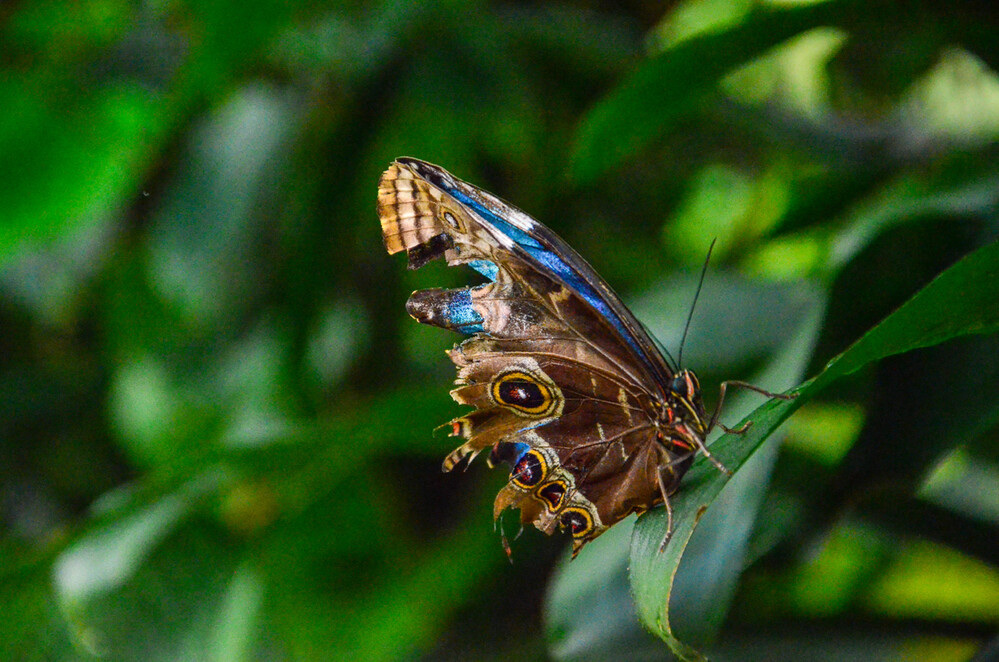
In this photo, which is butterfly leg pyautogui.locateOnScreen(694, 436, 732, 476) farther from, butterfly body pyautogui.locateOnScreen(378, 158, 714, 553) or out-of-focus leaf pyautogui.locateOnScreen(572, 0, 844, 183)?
out-of-focus leaf pyautogui.locateOnScreen(572, 0, 844, 183)

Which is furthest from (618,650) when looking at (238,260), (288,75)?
(288,75)

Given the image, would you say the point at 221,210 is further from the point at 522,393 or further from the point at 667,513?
the point at 667,513

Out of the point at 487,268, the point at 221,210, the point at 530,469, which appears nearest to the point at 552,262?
the point at 487,268

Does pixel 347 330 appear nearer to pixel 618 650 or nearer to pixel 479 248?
pixel 618 650

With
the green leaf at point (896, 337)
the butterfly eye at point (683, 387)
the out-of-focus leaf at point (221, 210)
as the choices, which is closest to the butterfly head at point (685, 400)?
the butterfly eye at point (683, 387)

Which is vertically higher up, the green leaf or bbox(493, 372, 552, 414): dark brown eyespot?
bbox(493, 372, 552, 414): dark brown eyespot

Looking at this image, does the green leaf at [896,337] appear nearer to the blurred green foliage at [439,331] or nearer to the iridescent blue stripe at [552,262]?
the blurred green foliage at [439,331]

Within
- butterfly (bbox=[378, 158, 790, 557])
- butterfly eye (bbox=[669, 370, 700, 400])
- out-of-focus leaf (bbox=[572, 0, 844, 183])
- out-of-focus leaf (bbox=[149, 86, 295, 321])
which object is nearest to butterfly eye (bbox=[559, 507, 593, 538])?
butterfly (bbox=[378, 158, 790, 557])
